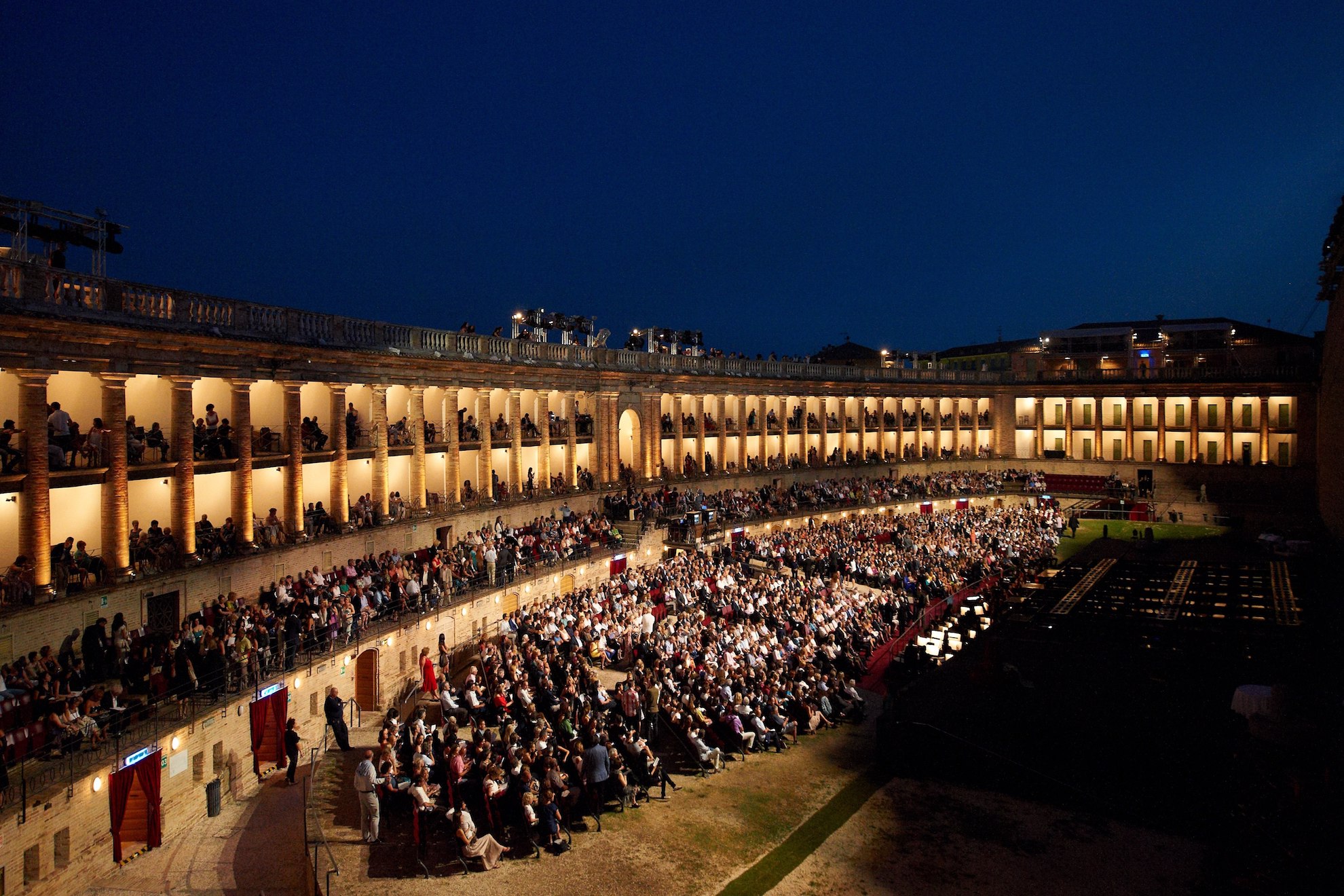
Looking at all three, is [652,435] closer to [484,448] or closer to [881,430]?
[484,448]

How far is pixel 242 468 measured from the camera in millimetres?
26078

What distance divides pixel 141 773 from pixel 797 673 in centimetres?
1651

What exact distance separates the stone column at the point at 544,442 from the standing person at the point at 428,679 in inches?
643

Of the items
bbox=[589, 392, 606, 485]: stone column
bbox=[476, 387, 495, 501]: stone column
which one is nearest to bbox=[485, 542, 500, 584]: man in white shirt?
bbox=[476, 387, 495, 501]: stone column

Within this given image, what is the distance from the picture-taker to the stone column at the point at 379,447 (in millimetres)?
32031

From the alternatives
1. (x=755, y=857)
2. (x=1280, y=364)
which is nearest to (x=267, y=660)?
(x=755, y=857)

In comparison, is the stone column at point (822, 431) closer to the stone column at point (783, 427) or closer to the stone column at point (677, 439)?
the stone column at point (783, 427)

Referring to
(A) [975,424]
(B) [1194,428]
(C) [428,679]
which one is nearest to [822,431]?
(A) [975,424]

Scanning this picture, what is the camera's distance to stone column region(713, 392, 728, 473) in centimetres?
5581

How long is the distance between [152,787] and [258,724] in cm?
340

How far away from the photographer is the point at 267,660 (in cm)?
2033

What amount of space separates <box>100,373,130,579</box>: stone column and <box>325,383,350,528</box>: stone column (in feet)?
26.9

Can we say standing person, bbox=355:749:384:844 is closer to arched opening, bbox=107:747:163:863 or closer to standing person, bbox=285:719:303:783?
arched opening, bbox=107:747:163:863

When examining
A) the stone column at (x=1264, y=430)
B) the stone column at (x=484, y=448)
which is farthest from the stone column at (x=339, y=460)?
the stone column at (x=1264, y=430)
